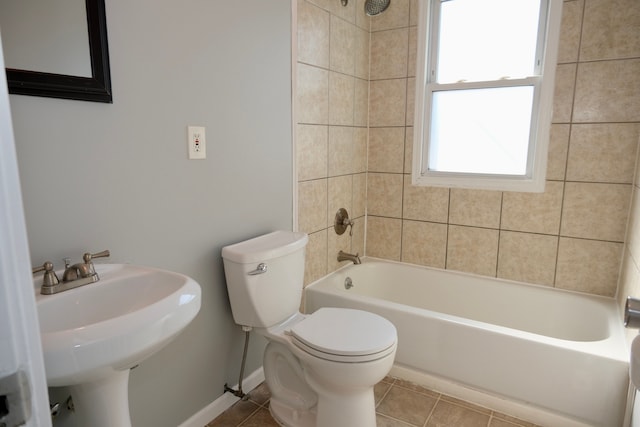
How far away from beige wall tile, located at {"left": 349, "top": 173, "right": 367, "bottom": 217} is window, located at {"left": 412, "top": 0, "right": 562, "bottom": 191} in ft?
1.15

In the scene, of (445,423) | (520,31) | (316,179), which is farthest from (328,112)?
(445,423)

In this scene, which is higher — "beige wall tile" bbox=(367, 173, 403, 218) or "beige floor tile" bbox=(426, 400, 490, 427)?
"beige wall tile" bbox=(367, 173, 403, 218)

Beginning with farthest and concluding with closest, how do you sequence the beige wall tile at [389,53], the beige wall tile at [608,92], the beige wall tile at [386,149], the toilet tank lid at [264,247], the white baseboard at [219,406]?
1. the beige wall tile at [386,149]
2. the beige wall tile at [389,53]
3. the beige wall tile at [608,92]
4. the white baseboard at [219,406]
5. the toilet tank lid at [264,247]

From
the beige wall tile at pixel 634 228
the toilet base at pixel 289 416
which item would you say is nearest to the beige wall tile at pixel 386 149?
the beige wall tile at pixel 634 228

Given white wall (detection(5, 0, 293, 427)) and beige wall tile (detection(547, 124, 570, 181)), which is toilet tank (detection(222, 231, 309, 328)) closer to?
white wall (detection(5, 0, 293, 427))

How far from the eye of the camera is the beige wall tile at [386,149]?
8.78ft

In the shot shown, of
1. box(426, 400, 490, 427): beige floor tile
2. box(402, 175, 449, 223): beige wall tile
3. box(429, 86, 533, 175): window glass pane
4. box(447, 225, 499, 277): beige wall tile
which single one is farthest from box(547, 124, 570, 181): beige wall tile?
box(426, 400, 490, 427): beige floor tile

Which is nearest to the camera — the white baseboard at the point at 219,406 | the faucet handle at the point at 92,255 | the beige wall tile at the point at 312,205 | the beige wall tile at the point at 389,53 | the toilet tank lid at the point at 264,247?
the faucet handle at the point at 92,255

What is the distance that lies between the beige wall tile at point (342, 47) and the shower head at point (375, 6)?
0.46 ft

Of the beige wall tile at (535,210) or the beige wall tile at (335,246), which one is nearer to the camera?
the beige wall tile at (535,210)

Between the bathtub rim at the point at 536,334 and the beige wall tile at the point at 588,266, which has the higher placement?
the beige wall tile at the point at 588,266

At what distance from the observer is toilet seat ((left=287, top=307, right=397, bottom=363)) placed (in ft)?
4.84

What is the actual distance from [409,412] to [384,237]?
1205 millimetres

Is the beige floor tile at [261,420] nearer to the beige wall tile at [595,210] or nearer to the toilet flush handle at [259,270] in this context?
the toilet flush handle at [259,270]
